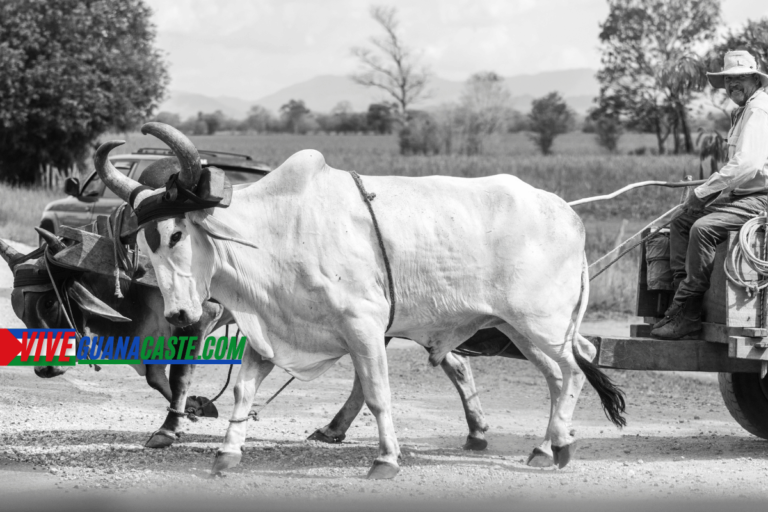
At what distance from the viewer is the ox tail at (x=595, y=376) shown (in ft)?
21.8

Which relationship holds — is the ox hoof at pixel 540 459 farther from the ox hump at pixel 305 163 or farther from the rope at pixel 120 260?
the rope at pixel 120 260

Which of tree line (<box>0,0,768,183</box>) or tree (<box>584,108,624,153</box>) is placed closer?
tree line (<box>0,0,768,183</box>)

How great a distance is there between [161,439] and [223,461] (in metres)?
0.84

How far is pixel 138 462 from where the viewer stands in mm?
6383

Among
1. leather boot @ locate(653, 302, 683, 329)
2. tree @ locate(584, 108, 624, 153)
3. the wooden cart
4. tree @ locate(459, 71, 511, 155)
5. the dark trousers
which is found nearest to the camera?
the wooden cart

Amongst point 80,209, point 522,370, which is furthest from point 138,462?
point 80,209

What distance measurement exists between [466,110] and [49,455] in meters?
62.5

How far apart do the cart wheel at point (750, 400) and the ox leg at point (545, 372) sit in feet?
4.97

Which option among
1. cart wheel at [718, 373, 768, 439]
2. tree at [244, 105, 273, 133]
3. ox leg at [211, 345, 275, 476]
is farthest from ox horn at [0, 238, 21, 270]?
tree at [244, 105, 273, 133]

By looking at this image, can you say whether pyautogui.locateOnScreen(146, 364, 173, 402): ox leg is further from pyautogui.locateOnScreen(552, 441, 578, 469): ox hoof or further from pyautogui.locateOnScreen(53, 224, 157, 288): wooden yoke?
pyautogui.locateOnScreen(552, 441, 578, 469): ox hoof

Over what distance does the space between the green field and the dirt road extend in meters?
5.68

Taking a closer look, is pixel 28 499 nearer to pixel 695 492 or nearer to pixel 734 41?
pixel 695 492

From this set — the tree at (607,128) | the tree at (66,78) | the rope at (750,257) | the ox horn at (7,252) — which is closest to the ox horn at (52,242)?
the ox horn at (7,252)

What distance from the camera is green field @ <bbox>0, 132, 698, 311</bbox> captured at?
17.5 m
